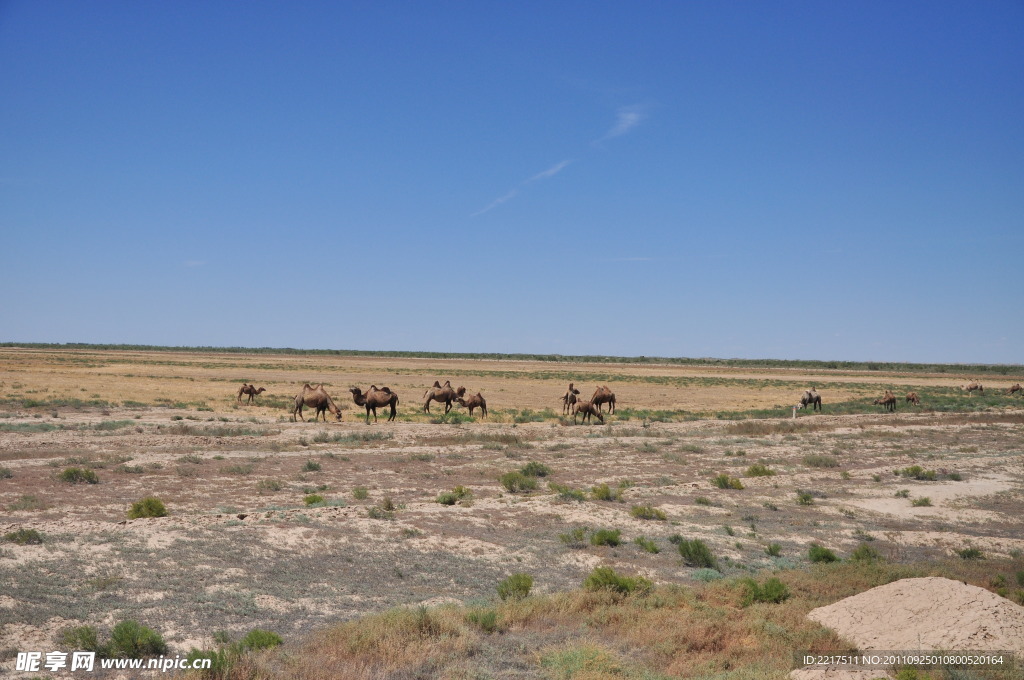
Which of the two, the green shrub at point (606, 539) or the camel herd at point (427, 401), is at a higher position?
the camel herd at point (427, 401)

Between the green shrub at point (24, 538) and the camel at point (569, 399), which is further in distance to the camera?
the camel at point (569, 399)

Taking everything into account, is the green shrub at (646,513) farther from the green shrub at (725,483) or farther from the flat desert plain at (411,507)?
the green shrub at (725,483)

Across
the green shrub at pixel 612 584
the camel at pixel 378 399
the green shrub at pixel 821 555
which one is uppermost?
the camel at pixel 378 399

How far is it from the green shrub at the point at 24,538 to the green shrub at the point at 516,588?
23.8ft

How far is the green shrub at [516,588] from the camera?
9508 millimetres

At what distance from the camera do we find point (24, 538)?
1092 cm

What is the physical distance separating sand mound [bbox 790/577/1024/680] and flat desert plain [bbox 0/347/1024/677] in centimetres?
282

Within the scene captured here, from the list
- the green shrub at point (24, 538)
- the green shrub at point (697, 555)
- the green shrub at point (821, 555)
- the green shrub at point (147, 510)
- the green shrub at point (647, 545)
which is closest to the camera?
the green shrub at point (24, 538)

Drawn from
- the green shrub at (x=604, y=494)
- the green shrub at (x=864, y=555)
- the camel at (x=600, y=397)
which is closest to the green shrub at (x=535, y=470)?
the green shrub at (x=604, y=494)

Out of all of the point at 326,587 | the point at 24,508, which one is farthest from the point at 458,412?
the point at 326,587

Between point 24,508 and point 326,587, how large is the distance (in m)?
7.77

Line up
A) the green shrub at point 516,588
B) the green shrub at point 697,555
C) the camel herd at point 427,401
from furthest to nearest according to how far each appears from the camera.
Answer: the camel herd at point 427,401, the green shrub at point 697,555, the green shrub at point 516,588

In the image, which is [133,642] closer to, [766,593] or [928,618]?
[766,593]

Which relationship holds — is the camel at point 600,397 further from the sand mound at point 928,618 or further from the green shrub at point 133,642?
the green shrub at point 133,642
